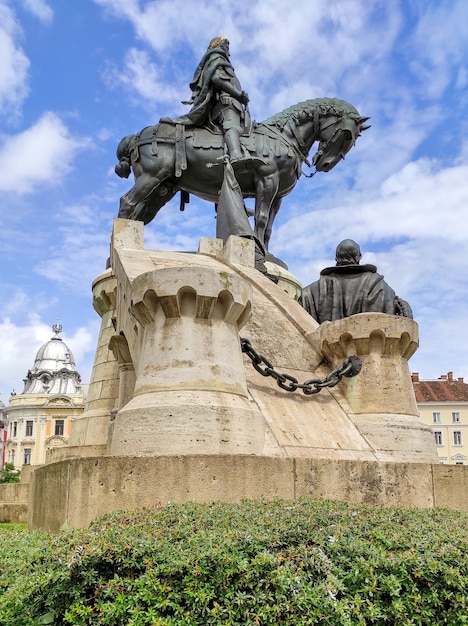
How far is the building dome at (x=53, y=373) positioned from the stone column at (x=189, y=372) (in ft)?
258

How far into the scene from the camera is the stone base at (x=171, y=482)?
4.86 metres

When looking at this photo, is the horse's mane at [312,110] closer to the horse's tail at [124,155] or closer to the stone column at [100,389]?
the horse's tail at [124,155]

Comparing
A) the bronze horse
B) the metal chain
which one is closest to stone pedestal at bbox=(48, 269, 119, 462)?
the bronze horse

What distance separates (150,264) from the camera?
8.81m

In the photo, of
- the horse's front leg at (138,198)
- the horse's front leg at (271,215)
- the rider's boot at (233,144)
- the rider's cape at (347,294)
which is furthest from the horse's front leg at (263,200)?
the rider's cape at (347,294)

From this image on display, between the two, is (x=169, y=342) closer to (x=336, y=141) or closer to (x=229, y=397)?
(x=229, y=397)

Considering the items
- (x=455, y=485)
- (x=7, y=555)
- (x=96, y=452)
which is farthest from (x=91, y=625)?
(x=96, y=452)

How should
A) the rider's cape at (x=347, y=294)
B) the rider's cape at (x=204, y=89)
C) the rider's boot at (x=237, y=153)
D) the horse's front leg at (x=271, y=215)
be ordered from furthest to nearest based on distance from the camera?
the rider's cape at (x=204, y=89) → the horse's front leg at (x=271, y=215) → the rider's boot at (x=237, y=153) → the rider's cape at (x=347, y=294)

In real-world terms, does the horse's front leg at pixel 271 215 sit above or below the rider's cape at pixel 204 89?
below

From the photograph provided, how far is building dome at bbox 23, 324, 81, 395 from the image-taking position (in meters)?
81.9

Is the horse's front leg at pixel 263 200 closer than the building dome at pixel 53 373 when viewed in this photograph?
Yes

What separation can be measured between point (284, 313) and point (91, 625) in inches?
250

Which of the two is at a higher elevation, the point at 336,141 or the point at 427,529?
the point at 336,141

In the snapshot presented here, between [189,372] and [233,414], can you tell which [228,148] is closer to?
[189,372]
